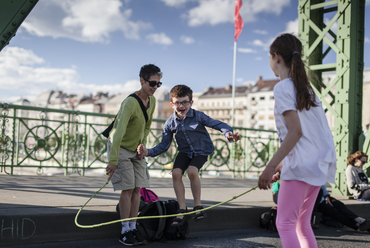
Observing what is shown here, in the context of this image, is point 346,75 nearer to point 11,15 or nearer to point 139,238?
point 139,238

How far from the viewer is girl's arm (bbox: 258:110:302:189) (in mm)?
2250

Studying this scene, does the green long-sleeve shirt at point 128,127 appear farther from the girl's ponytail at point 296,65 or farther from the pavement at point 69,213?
the girl's ponytail at point 296,65

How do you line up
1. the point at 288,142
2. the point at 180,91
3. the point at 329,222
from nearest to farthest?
1. the point at 288,142
2. the point at 180,91
3. the point at 329,222

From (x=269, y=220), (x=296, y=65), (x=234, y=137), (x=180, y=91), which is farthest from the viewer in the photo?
(x=269, y=220)

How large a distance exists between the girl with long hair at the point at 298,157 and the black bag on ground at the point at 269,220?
2.36 meters

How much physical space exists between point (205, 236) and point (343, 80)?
156 inches

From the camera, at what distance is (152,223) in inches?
155

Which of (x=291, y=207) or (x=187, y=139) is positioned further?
(x=187, y=139)

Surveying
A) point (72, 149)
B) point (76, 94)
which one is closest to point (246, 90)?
point (76, 94)

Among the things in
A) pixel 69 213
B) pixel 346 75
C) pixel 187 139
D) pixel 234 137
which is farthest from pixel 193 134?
pixel 346 75

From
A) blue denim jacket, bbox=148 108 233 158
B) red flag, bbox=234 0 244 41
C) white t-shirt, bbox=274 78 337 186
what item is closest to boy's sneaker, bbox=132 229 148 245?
blue denim jacket, bbox=148 108 233 158

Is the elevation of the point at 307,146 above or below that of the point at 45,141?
above

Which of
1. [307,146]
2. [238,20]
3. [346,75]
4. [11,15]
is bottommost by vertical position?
[307,146]

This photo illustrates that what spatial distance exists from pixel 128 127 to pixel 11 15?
151cm
